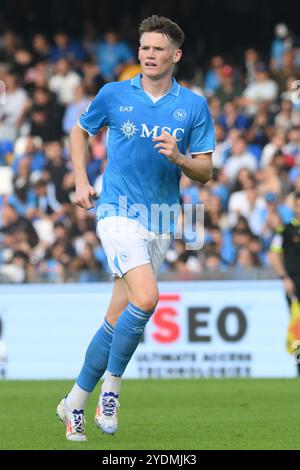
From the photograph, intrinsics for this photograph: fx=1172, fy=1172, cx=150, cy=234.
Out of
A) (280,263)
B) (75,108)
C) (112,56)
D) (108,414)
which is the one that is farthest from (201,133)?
(112,56)

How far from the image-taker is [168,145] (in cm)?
704

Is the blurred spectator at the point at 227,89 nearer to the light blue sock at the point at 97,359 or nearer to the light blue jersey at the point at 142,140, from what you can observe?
the light blue jersey at the point at 142,140

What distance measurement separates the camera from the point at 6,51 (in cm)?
2219

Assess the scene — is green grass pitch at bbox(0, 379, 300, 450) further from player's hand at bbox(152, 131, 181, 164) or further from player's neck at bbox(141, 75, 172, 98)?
player's neck at bbox(141, 75, 172, 98)

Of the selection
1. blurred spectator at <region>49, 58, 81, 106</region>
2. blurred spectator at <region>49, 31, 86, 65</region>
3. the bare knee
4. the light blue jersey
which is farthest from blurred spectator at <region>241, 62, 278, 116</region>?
the bare knee

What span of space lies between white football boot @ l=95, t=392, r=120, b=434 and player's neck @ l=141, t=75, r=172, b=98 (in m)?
1.98

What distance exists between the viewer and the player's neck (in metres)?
7.66

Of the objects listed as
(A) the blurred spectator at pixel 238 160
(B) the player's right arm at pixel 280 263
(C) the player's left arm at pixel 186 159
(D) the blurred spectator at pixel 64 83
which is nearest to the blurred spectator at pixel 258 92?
(A) the blurred spectator at pixel 238 160

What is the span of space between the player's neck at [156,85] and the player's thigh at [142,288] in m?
1.17

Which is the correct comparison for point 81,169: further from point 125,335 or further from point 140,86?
point 125,335

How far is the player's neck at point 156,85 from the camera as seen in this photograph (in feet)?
25.1

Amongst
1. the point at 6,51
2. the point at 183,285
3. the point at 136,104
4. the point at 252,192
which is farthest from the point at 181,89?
the point at 6,51

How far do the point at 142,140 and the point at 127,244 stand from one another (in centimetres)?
68

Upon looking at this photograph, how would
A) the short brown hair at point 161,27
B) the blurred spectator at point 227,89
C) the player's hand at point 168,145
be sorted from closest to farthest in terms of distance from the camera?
the player's hand at point 168,145 → the short brown hair at point 161,27 → the blurred spectator at point 227,89
